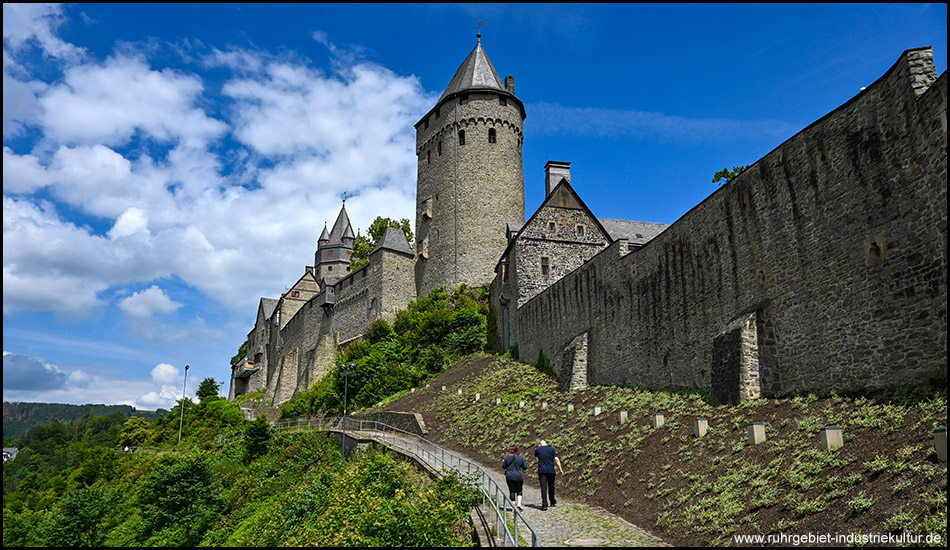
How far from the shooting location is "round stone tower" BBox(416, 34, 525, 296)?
45656mm

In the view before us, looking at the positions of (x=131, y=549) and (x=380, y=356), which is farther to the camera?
(x=380, y=356)

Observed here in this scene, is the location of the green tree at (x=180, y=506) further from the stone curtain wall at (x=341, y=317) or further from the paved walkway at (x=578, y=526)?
the stone curtain wall at (x=341, y=317)

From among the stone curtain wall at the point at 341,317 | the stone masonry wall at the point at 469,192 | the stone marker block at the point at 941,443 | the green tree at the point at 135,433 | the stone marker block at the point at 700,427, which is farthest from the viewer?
the green tree at the point at 135,433

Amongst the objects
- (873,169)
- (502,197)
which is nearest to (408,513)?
(873,169)

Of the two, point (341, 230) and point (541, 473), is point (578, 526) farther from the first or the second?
point (341, 230)

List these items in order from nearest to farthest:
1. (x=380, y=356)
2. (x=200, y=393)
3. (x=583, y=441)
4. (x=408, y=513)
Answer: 1. (x=408, y=513)
2. (x=583, y=441)
3. (x=380, y=356)
4. (x=200, y=393)

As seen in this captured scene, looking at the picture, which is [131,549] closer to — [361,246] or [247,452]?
[247,452]

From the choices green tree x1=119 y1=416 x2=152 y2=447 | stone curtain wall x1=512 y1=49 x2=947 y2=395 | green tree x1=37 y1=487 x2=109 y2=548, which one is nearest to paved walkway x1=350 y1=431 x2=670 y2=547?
stone curtain wall x1=512 y1=49 x2=947 y2=395

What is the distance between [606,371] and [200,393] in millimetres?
57371

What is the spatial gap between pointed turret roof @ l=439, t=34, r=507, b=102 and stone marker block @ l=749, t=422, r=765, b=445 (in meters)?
41.6

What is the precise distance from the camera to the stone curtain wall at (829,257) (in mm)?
10102

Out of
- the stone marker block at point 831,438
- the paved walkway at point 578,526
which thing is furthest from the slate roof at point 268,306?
the stone marker block at point 831,438

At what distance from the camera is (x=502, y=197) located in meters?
47.0

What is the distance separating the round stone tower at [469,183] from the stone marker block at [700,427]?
32404 mm
